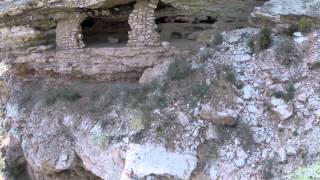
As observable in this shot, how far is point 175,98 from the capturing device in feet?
31.7

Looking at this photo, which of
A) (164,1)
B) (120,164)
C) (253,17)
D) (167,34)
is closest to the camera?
(120,164)

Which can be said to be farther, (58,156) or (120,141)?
(58,156)

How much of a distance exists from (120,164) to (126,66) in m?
2.71

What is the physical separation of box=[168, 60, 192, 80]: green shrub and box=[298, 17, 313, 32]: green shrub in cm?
217

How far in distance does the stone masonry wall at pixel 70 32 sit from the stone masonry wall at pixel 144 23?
4.48ft

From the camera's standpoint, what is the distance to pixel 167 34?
12.0 metres

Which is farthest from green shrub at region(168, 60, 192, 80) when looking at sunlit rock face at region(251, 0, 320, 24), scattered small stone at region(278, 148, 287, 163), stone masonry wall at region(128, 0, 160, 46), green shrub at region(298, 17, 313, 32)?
scattered small stone at region(278, 148, 287, 163)

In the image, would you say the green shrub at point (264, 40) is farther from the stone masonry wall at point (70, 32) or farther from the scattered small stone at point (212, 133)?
the stone masonry wall at point (70, 32)

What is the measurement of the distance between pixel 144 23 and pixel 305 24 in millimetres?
3319

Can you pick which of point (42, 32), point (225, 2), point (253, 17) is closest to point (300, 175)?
point (253, 17)

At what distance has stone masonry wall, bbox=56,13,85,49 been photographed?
1175 cm

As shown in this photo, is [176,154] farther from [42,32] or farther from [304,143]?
[42,32]

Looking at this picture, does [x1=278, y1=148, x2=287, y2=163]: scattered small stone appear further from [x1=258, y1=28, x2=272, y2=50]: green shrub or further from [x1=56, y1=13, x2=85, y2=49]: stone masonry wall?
[x1=56, y1=13, x2=85, y2=49]: stone masonry wall

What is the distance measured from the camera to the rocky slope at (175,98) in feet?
28.6
